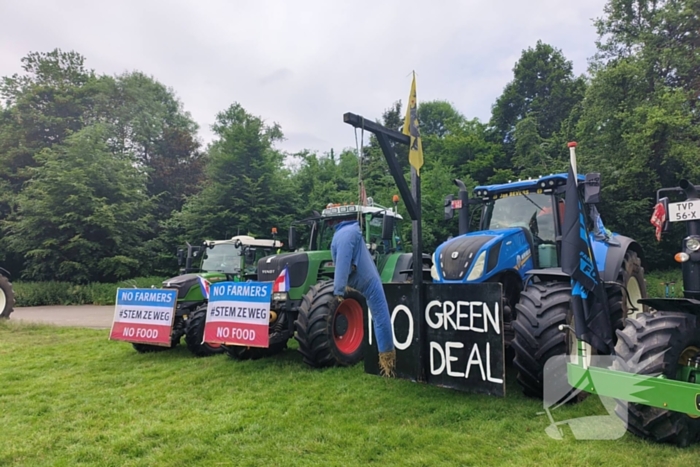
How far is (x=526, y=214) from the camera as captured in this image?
5.63 m

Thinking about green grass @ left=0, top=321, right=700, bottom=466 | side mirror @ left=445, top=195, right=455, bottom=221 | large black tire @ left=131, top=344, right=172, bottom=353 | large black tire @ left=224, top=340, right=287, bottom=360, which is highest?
side mirror @ left=445, top=195, right=455, bottom=221

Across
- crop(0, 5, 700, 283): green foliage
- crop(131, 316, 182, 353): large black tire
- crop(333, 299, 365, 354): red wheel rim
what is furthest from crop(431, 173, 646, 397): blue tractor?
crop(0, 5, 700, 283): green foliage

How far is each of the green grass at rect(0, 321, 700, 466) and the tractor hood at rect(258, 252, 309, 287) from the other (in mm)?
1199

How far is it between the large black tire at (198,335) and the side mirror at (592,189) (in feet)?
17.7

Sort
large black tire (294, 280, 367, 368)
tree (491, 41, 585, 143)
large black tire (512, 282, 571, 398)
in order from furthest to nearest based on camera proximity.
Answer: tree (491, 41, 585, 143) < large black tire (294, 280, 367, 368) < large black tire (512, 282, 571, 398)

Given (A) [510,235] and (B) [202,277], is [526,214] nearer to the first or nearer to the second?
(A) [510,235]

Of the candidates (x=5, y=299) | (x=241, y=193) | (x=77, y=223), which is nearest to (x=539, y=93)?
(x=241, y=193)

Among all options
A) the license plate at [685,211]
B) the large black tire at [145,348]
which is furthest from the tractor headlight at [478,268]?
the large black tire at [145,348]

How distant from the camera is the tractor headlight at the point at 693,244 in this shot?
312 centimetres

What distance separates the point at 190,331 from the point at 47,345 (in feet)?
12.0

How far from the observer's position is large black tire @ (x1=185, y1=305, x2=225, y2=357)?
22.8ft

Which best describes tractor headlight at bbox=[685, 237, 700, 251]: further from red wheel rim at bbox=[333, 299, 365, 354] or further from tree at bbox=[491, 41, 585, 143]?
tree at bbox=[491, 41, 585, 143]

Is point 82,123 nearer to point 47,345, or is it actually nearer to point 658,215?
point 47,345

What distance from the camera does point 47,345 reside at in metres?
8.58
